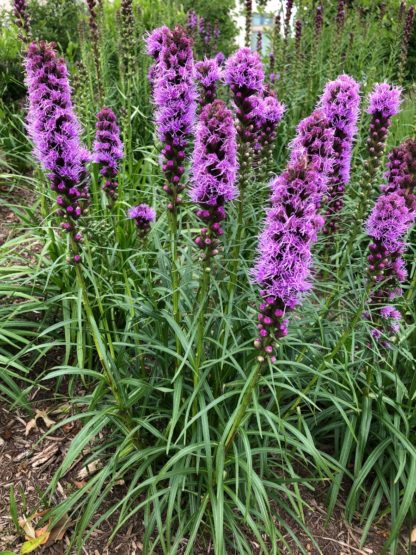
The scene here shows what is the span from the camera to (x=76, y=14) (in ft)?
26.8

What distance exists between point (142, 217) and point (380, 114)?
5.15 ft

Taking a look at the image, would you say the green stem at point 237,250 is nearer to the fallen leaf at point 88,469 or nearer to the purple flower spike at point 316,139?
the purple flower spike at point 316,139

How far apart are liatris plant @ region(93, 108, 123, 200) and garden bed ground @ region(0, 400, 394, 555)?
5.53 ft

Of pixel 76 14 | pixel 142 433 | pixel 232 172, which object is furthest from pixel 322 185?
pixel 76 14

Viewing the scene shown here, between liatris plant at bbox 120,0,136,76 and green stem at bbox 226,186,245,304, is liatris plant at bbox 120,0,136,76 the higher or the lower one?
the higher one

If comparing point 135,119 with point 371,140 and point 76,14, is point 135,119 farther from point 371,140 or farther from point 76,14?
point 371,140

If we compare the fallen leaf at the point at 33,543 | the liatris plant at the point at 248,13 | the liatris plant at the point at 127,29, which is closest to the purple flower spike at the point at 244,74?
the liatris plant at the point at 127,29

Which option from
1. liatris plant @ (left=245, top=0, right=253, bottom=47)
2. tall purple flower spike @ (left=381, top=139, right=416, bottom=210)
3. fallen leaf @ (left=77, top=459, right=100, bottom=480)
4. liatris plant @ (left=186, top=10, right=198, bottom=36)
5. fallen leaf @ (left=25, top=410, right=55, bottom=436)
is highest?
liatris plant @ (left=186, top=10, right=198, bottom=36)

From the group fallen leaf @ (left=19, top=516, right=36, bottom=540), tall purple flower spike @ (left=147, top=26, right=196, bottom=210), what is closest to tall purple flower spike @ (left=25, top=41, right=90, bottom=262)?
tall purple flower spike @ (left=147, top=26, right=196, bottom=210)

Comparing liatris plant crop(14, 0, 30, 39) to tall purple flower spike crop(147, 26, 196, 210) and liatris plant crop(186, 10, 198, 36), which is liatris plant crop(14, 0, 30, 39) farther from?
liatris plant crop(186, 10, 198, 36)

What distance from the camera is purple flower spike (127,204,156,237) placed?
2.88 meters

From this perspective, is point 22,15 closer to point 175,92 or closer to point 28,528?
point 175,92

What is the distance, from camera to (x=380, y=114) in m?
2.78

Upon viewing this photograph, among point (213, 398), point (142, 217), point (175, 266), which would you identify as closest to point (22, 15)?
point (142, 217)
